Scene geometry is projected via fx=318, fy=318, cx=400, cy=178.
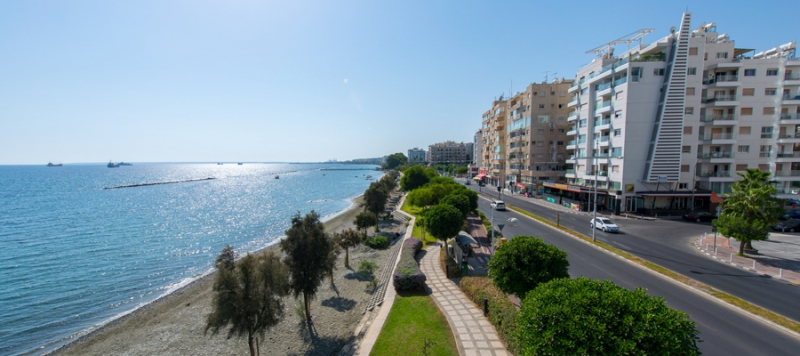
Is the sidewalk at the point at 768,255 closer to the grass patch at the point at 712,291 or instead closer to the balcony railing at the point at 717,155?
the grass patch at the point at 712,291

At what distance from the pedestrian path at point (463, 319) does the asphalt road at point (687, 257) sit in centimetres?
1527

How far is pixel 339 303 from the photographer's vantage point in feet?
77.5

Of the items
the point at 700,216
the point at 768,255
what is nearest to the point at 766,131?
the point at 700,216

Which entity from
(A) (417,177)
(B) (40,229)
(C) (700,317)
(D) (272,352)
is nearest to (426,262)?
(D) (272,352)

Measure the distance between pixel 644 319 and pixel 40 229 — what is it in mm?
76502

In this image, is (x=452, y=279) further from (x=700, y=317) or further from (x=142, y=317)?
(x=142, y=317)

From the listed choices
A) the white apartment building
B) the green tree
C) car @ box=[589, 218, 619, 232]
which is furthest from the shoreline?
the white apartment building

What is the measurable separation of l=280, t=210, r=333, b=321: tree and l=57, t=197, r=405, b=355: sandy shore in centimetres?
244

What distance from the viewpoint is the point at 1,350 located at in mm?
20000

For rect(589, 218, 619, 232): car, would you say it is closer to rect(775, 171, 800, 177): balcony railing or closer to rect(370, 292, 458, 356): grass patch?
rect(370, 292, 458, 356): grass patch

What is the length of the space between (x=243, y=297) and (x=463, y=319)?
10.5m

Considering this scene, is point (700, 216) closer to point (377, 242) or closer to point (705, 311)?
point (705, 311)

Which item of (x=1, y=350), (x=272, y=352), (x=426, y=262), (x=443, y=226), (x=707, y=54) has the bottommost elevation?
(x=1, y=350)

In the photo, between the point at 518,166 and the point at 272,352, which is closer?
the point at 272,352
